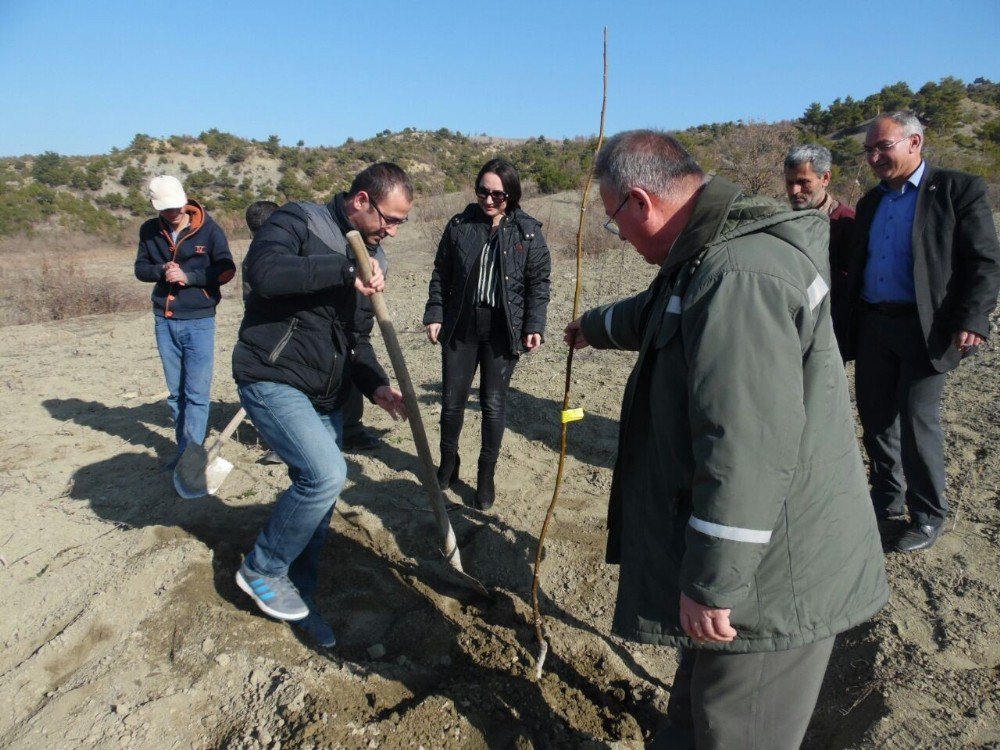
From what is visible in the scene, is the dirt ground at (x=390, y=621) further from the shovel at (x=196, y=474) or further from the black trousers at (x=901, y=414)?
the black trousers at (x=901, y=414)

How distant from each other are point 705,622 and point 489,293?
94.8 inches

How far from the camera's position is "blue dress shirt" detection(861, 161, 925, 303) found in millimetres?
3129

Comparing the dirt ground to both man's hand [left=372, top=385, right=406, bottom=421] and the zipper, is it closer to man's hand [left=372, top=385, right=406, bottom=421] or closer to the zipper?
man's hand [left=372, top=385, right=406, bottom=421]

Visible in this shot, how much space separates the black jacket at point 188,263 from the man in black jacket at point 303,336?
1887 millimetres

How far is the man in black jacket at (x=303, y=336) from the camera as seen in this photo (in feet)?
7.77

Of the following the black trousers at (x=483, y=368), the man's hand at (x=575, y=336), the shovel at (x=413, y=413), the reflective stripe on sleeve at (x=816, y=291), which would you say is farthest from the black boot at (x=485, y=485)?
the reflective stripe on sleeve at (x=816, y=291)

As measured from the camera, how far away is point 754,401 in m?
1.36

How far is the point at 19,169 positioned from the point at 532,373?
145 feet

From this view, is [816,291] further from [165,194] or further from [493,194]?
[165,194]

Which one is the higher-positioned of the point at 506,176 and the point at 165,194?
the point at 506,176

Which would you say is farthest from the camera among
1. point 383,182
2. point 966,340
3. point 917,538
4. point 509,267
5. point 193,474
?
point 193,474

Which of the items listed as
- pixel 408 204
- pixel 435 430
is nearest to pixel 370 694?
pixel 408 204

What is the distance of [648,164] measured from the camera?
1.57 m

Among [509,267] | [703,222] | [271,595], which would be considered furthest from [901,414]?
[271,595]
